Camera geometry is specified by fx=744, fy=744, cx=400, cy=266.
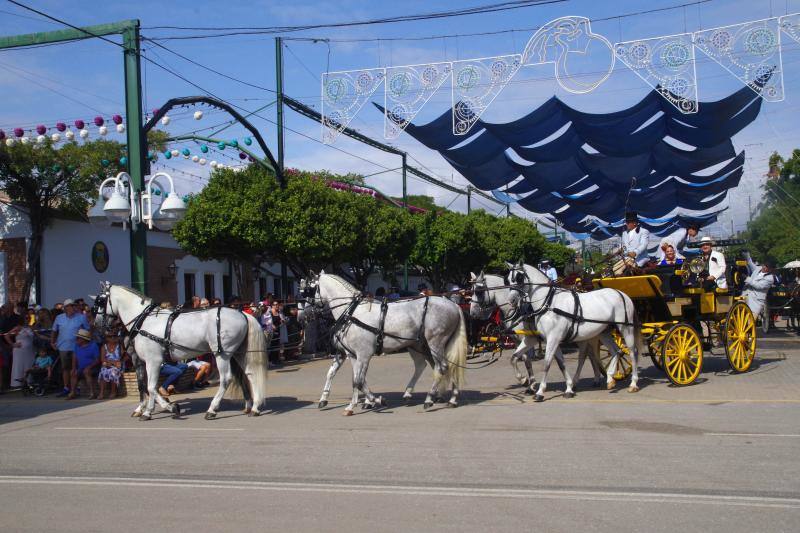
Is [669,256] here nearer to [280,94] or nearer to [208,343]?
[208,343]

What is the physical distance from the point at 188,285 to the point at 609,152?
16.6 meters

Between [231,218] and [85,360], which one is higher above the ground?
[231,218]

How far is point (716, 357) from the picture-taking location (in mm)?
16859

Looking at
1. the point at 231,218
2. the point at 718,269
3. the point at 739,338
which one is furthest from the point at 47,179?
the point at 739,338

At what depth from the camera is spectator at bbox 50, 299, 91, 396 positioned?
587 inches

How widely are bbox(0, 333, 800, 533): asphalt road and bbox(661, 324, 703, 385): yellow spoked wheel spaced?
39 cm

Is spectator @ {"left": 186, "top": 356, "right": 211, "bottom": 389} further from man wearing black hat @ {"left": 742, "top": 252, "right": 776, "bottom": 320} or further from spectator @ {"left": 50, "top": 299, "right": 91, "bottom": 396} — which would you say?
man wearing black hat @ {"left": 742, "top": 252, "right": 776, "bottom": 320}

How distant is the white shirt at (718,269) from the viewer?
13.6 meters

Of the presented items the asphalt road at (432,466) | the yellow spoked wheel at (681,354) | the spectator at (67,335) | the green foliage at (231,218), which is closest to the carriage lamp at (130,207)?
the spectator at (67,335)

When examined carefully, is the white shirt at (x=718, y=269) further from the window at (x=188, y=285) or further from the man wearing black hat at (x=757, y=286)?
the window at (x=188, y=285)

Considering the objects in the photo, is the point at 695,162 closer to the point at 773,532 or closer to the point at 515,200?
the point at 515,200

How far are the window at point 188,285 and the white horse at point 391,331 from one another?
59.1ft

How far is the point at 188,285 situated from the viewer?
95.7 ft

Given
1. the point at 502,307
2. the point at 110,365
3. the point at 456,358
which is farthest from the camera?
the point at 110,365
